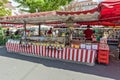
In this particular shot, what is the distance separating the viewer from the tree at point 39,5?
1733 centimetres

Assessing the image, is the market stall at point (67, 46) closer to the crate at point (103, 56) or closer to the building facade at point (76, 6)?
the crate at point (103, 56)

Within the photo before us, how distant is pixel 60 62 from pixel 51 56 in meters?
0.87

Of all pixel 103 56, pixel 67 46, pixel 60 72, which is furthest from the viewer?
pixel 67 46

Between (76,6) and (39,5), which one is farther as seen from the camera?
(76,6)

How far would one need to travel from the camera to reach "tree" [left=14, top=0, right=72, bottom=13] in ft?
56.9

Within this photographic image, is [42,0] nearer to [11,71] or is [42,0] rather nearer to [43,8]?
[43,8]

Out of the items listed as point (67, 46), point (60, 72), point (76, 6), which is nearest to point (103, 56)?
point (67, 46)

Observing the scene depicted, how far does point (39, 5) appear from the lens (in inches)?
685

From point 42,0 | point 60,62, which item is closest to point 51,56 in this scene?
point 60,62

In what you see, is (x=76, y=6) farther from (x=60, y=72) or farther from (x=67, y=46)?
(x=60, y=72)

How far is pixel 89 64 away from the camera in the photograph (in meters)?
7.41

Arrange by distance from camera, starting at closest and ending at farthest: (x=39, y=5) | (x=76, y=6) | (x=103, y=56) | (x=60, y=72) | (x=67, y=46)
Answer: (x=60, y=72) < (x=103, y=56) < (x=67, y=46) < (x=39, y=5) < (x=76, y=6)

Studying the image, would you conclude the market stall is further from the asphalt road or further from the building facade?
the building facade

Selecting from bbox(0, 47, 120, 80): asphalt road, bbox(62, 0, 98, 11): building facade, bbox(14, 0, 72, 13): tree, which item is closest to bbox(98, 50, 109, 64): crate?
bbox(0, 47, 120, 80): asphalt road
